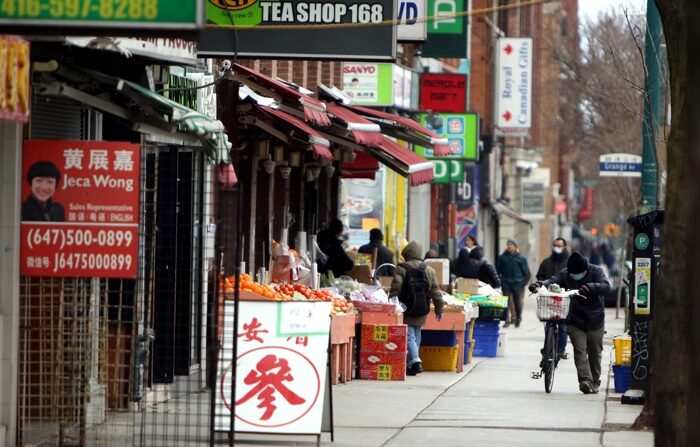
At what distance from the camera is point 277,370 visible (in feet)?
36.5

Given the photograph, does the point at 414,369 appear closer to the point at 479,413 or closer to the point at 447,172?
the point at 479,413

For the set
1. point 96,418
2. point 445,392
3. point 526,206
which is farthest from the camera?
point 526,206

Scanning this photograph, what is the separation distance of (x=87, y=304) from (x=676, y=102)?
4.62 metres

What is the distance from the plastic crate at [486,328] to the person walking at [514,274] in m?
8.34

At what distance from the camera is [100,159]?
10.2 m

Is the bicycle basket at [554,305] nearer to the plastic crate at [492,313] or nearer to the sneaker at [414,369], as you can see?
the sneaker at [414,369]

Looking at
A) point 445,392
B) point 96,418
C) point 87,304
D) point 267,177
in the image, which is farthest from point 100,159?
point 267,177

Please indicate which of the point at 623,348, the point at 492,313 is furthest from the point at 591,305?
the point at 492,313

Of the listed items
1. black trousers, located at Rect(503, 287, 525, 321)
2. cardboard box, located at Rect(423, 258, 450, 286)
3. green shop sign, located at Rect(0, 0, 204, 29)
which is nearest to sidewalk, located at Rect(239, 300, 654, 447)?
green shop sign, located at Rect(0, 0, 204, 29)

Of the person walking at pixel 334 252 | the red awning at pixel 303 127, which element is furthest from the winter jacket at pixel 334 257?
the red awning at pixel 303 127

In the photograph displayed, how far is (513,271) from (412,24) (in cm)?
1619

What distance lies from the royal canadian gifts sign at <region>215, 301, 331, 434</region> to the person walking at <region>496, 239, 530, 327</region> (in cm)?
2062

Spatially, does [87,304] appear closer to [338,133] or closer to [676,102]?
[676,102]

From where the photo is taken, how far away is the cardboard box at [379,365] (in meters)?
18.5
